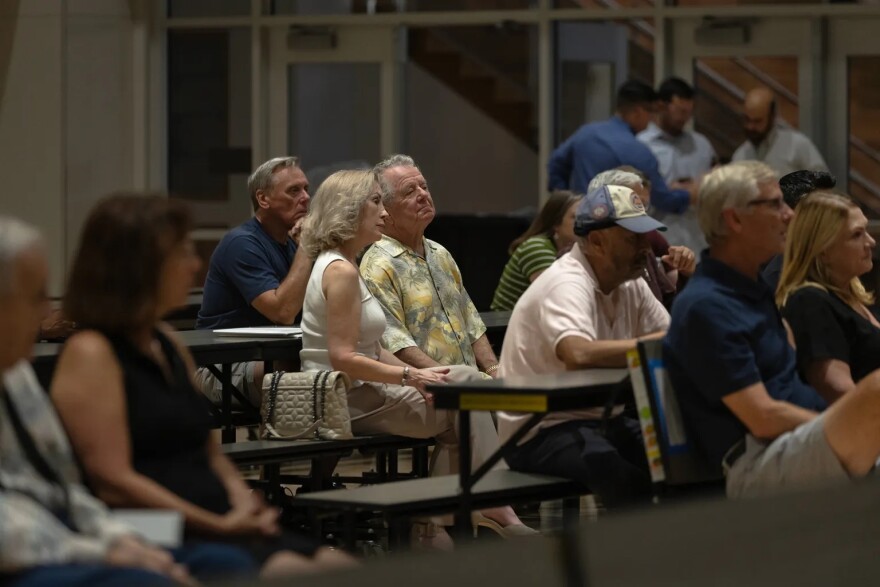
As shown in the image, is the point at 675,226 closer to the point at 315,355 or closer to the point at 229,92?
the point at 229,92

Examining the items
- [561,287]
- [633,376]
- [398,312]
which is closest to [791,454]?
[633,376]

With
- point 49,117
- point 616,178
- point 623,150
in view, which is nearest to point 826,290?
point 616,178

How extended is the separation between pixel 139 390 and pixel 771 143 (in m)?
8.19

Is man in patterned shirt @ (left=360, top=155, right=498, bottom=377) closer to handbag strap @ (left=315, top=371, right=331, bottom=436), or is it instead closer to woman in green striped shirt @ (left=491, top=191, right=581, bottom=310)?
handbag strap @ (left=315, top=371, right=331, bottom=436)

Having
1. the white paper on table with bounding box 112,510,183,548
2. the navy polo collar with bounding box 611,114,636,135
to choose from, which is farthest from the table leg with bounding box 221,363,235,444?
the navy polo collar with bounding box 611,114,636,135

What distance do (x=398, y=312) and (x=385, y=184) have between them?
59 cm

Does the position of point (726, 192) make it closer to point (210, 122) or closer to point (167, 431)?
point (167, 431)

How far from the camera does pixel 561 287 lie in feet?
15.6

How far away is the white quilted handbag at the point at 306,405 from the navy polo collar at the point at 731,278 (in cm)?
138

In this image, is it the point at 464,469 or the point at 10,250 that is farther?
the point at 464,469

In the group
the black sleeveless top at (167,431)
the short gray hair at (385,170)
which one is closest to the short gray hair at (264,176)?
the short gray hair at (385,170)

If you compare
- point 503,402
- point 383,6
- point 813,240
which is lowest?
point 503,402

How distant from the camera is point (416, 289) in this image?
5.94 metres

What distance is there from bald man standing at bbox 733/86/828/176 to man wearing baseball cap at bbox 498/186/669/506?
6.02m
